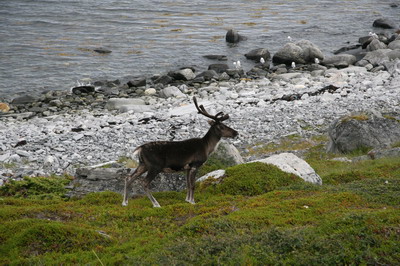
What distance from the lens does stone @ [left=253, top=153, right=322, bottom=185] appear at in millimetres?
14497

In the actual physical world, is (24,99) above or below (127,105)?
below

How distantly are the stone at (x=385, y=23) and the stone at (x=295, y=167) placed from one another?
137ft

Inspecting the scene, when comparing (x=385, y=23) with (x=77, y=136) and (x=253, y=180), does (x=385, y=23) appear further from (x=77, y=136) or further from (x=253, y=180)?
→ (x=253, y=180)

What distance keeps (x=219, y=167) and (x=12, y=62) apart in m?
26.6

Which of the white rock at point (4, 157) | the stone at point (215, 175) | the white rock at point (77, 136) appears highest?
the stone at point (215, 175)

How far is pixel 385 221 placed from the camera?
30.3 ft

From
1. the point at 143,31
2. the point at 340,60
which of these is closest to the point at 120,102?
the point at 340,60

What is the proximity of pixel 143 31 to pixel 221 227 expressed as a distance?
41.4m

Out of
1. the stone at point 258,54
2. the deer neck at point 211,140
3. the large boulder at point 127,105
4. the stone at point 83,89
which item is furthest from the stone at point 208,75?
the deer neck at point 211,140

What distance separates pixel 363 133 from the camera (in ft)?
65.1

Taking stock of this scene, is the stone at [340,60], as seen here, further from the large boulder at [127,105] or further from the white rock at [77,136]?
the white rock at [77,136]

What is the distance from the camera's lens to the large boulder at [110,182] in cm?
1444

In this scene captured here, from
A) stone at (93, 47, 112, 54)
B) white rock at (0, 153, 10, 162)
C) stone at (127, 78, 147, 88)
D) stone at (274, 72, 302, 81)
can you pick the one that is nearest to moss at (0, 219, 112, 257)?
white rock at (0, 153, 10, 162)

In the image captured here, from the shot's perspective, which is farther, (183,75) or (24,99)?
(183,75)
